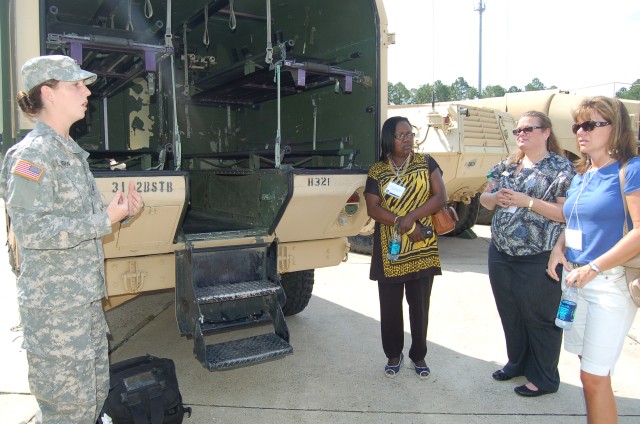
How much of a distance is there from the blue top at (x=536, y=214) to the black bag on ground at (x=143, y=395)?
207 cm

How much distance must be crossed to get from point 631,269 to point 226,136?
432 cm

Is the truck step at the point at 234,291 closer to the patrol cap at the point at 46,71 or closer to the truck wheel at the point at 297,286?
the truck wheel at the point at 297,286

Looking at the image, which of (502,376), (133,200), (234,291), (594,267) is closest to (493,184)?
(594,267)

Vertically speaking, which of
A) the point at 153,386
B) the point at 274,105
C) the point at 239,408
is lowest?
the point at 239,408

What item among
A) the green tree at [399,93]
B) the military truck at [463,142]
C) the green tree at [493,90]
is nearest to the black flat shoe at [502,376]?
the military truck at [463,142]

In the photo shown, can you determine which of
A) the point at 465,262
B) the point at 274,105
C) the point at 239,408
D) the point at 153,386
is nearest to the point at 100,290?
the point at 153,386

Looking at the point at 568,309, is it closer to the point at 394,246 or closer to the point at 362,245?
the point at 394,246

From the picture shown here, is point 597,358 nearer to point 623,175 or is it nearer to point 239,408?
point 623,175

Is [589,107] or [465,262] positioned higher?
[589,107]

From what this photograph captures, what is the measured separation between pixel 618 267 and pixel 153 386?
228 cm

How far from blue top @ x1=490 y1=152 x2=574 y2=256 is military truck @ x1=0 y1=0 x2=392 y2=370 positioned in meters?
1.03

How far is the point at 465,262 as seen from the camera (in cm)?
759

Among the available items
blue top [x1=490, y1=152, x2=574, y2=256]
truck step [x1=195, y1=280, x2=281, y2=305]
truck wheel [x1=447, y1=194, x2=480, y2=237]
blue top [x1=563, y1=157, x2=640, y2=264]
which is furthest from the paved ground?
truck wheel [x1=447, y1=194, x2=480, y2=237]

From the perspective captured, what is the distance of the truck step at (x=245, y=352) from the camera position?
10.2 feet
